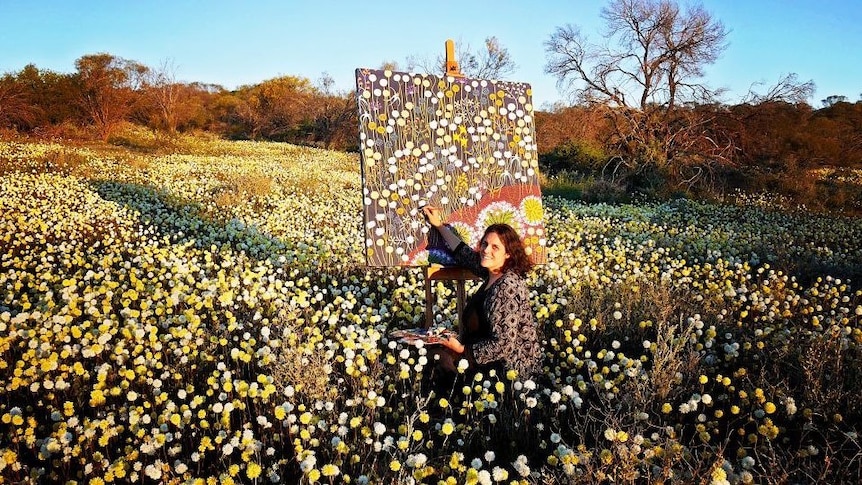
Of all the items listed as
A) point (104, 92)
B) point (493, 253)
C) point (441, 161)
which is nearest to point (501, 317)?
point (493, 253)

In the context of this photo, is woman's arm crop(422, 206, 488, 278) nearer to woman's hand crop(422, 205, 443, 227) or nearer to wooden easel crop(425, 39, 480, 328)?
woman's hand crop(422, 205, 443, 227)

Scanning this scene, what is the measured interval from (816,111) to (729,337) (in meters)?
24.0

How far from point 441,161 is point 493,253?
48.1 inches

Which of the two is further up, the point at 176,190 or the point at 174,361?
the point at 176,190

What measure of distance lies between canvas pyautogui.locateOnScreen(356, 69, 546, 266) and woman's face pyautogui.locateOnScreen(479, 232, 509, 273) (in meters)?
0.61

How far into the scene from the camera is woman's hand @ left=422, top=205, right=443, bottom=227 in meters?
5.04

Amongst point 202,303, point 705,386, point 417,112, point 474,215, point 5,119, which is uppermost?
point 5,119

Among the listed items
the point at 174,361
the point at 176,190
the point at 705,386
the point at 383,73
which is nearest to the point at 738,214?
the point at 705,386

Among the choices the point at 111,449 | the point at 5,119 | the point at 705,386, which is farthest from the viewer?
the point at 5,119

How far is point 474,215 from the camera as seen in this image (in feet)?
17.3

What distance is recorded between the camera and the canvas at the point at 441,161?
4.97 m

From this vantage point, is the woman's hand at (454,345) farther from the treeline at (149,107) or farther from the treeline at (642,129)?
the treeline at (149,107)

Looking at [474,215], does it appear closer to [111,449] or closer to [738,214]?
[111,449]

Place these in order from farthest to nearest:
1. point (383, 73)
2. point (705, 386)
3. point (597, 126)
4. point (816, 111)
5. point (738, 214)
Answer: point (816, 111)
point (597, 126)
point (738, 214)
point (383, 73)
point (705, 386)
